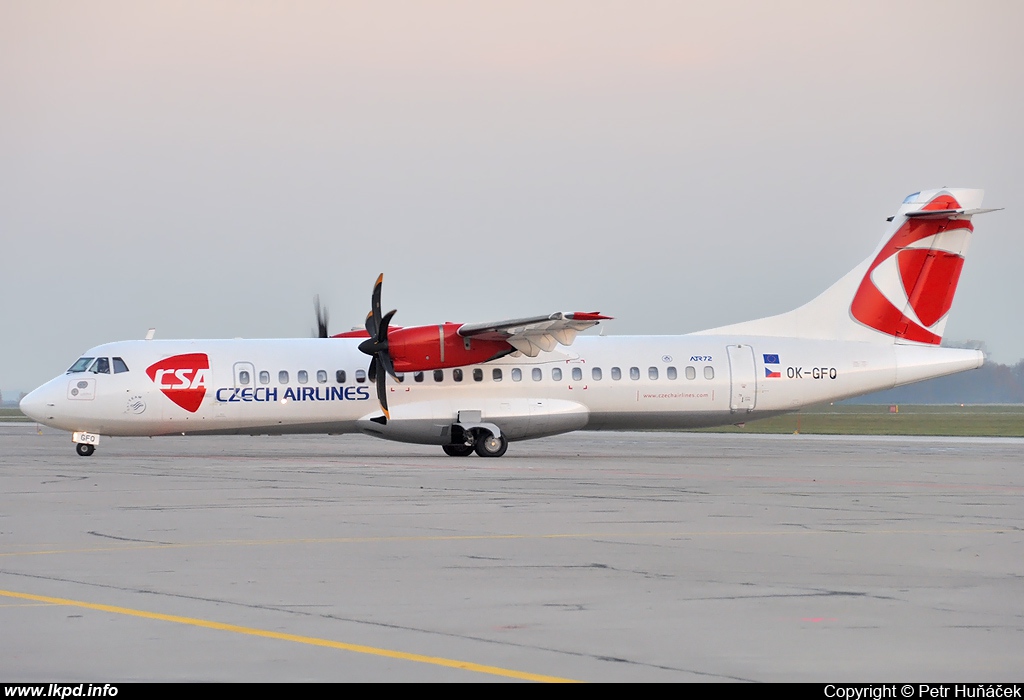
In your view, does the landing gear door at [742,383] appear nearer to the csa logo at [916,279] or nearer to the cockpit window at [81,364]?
the csa logo at [916,279]

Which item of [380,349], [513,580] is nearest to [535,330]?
[380,349]

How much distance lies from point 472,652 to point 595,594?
2268 millimetres

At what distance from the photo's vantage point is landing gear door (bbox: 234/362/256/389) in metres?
30.4

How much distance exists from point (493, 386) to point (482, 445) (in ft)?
5.38

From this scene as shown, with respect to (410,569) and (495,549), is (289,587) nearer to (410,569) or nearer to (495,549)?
(410,569)

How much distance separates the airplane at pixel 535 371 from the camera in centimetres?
3017

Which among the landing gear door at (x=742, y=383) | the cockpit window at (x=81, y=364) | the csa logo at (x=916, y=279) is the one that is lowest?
the landing gear door at (x=742, y=383)

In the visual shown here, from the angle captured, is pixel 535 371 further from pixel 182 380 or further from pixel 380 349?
pixel 182 380

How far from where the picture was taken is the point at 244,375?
1201 inches

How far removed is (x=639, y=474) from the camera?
23.0 metres

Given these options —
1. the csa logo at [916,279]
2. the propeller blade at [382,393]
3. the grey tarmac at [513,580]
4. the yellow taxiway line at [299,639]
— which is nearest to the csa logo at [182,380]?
the propeller blade at [382,393]

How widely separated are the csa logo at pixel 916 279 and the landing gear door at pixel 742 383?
3.71m

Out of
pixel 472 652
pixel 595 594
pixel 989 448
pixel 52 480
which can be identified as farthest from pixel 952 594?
pixel 989 448

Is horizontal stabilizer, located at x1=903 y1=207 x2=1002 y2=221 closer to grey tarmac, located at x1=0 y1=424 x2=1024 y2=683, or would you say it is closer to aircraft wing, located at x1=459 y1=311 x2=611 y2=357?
aircraft wing, located at x1=459 y1=311 x2=611 y2=357
